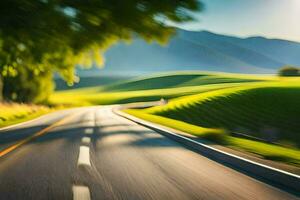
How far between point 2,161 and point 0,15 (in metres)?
3.02

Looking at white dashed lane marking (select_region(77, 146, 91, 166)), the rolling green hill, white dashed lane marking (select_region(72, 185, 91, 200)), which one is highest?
white dashed lane marking (select_region(72, 185, 91, 200))

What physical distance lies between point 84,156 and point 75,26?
326 centimetres

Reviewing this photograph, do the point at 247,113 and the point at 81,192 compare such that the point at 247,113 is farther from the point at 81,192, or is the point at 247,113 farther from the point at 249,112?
the point at 81,192

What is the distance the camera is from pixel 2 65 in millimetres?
15406

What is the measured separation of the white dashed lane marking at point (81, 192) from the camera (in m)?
5.70

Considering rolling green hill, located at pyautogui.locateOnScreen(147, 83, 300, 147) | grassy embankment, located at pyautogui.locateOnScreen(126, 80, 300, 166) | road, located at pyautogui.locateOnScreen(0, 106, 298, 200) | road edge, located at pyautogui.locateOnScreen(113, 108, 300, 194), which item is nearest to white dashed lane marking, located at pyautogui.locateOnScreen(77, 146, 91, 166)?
road, located at pyautogui.locateOnScreen(0, 106, 298, 200)

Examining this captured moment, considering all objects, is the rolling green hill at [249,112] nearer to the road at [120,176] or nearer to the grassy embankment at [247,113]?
the grassy embankment at [247,113]

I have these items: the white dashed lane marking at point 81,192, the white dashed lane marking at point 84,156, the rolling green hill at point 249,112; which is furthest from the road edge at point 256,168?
the rolling green hill at point 249,112

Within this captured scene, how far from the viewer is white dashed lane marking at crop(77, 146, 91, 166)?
8.88 metres

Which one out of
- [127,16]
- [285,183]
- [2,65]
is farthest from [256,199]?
[2,65]

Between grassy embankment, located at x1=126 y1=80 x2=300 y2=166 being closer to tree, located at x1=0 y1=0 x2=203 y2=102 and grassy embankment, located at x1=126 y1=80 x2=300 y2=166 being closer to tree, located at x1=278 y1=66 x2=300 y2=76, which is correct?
tree, located at x1=0 y1=0 x2=203 y2=102

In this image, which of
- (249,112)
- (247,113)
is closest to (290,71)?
(249,112)

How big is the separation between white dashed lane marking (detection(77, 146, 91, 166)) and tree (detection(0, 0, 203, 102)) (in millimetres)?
2794

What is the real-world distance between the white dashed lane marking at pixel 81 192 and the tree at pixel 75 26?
14.7 feet
